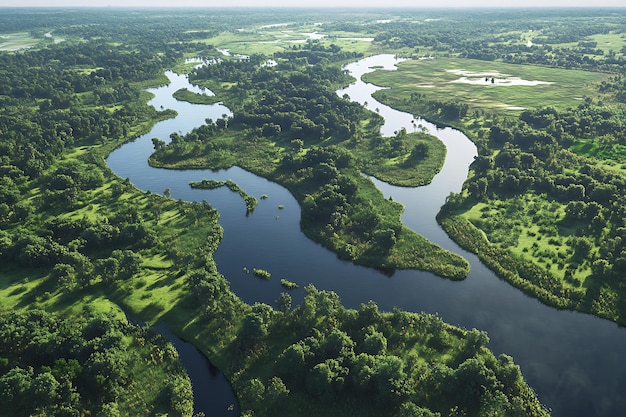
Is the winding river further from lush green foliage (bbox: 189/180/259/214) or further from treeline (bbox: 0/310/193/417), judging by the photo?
treeline (bbox: 0/310/193/417)

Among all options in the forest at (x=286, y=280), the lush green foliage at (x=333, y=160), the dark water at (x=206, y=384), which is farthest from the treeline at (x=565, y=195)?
the dark water at (x=206, y=384)

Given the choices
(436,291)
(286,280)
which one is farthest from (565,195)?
(286,280)

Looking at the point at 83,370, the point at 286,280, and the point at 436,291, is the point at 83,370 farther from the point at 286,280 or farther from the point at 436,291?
the point at 436,291

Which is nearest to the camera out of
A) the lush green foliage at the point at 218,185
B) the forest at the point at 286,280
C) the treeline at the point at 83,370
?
the treeline at the point at 83,370

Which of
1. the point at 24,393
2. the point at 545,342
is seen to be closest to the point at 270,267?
the point at 24,393

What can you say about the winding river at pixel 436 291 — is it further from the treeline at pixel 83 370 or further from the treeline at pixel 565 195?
the treeline at pixel 83 370

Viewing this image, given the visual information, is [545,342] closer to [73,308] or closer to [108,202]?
[73,308]
